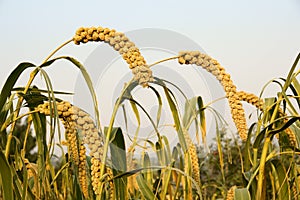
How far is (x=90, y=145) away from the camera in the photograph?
623mm

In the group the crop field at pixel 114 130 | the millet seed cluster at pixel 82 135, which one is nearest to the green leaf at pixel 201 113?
the crop field at pixel 114 130

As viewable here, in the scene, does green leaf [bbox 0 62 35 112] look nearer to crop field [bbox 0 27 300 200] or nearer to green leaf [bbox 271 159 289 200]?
crop field [bbox 0 27 300 200]

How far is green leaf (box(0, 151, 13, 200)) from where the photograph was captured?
67 centimetres

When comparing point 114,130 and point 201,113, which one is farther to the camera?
point 201,113

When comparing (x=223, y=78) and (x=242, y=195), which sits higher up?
(x=223, y=78)

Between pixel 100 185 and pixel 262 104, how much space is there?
501 mm

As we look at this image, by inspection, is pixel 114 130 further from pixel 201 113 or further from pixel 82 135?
pixel 201 113

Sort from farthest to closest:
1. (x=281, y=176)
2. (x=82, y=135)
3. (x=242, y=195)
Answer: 1. (x=281, y=176)
2. (x=242, y=195)
3. (x=82, y=135)

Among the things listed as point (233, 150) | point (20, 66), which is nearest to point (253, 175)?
point (20, 66)

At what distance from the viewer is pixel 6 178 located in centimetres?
68

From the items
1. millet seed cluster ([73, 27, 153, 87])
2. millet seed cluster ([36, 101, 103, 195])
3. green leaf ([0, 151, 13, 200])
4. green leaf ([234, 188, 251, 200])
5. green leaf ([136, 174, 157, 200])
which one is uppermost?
millet seed cluster ([73, 27, 153, 87])

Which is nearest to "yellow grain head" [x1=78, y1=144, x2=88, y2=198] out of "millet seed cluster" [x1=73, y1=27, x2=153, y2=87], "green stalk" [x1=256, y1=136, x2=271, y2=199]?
"millet seed cluster" [x1=73, y1=27, x2=153, y2=87]

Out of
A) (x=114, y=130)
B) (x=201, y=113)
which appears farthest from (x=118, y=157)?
(x=201, y=113)

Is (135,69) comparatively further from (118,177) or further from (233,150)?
(233,150)
